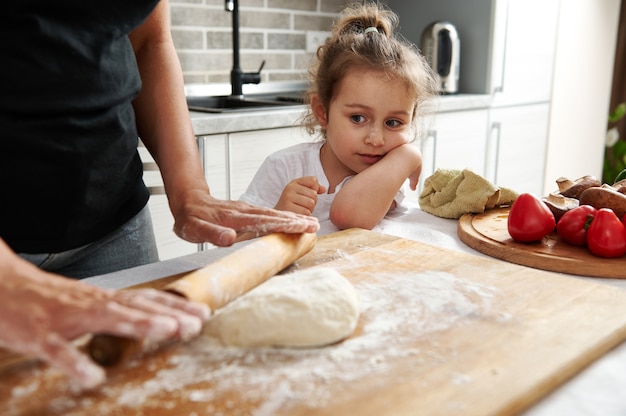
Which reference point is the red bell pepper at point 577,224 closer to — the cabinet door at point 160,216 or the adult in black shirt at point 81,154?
the adult in black shirt at point 81,154

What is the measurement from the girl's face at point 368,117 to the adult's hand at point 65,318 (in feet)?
2.73

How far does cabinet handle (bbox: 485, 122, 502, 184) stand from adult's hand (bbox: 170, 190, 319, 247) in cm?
223

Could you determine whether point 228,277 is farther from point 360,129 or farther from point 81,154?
point 360,129

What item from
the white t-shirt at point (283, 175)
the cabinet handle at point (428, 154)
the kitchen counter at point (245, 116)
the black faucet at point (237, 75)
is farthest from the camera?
the cabinet handle at point (428, 154)

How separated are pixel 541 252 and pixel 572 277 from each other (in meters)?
0.09

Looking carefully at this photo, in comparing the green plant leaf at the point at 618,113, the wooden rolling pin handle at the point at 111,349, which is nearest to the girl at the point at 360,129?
the wooden rolling pin handle at the point at 111,349

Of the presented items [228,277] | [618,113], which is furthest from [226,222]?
[618,113]

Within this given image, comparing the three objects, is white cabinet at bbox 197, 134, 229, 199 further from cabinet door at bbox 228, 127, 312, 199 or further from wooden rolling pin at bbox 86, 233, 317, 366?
wooden rolling pin at bbox 86, 233, 317, 366

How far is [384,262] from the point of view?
3.10ft

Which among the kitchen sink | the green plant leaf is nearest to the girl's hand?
the kitchen sink

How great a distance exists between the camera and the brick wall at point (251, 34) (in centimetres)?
251

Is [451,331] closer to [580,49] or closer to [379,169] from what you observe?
[379,169]

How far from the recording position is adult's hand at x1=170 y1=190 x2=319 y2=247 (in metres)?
0.90

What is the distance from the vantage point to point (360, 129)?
1.38 m
